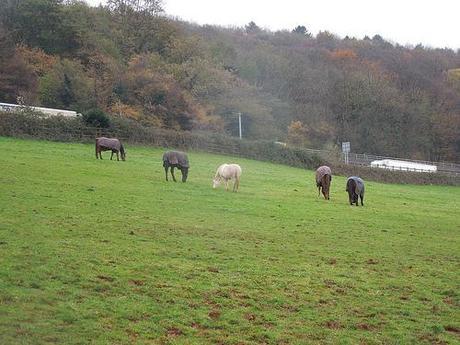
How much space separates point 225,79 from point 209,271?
63522 millimetres

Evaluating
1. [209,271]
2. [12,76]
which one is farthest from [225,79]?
[209,271]

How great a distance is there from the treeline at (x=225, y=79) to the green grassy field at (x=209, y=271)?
119 feet

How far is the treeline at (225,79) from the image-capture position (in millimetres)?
62562

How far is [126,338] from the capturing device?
10.1 m

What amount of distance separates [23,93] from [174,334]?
167ft

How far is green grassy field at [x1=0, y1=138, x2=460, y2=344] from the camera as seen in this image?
10.9m

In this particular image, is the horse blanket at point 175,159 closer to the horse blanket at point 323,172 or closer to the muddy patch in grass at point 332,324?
the horse blanket at point 323,172

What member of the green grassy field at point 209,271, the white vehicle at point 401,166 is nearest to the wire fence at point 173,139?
the white vehicle at point 401,166

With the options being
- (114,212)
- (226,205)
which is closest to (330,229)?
(226,205)

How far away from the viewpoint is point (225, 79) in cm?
7638

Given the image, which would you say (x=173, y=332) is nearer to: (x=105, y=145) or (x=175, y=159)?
(x=175, y=159)

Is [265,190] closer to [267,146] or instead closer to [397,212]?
[397,212]

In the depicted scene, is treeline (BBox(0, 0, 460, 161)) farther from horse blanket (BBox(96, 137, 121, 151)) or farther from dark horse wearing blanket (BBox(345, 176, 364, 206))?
dark horse wearing blanket (BBox(345, 176, 364, 206))

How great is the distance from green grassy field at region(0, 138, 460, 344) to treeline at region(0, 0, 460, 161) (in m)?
36.2
